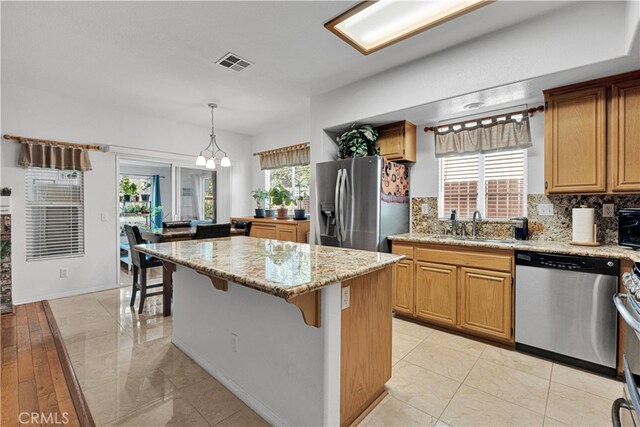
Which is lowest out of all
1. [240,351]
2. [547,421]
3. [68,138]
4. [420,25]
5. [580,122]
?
[547,421]

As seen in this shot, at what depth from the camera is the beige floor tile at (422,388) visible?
1.86 meters

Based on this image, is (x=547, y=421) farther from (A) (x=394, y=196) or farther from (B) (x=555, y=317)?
(A) (x=394, y=196)

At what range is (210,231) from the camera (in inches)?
131

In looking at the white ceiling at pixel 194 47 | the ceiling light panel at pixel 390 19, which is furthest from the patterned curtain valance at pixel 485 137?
the ceiling light panel at pixel 390 19

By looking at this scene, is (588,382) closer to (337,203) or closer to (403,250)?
(403,250)

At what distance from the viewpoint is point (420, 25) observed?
237 centimetres

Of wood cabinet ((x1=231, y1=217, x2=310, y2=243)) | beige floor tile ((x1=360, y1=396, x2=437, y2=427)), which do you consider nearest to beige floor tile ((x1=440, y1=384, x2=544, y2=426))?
beige floor tile ((x1=360, y1=396, x2=437, y2=427))

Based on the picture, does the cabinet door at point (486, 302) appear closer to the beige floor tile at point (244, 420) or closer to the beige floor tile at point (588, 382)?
the beige floor tile at point (588, 382)

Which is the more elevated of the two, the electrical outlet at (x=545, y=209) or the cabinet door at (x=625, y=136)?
the cabinet door at (x=625, y=136)

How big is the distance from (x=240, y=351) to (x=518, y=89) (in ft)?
9.91

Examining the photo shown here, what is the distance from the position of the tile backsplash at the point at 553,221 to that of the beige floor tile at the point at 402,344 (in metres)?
1.36

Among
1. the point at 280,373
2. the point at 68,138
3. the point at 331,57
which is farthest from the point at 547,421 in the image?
the point at 68,138

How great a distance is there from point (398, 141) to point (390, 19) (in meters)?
1.38

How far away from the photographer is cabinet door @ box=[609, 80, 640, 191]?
7.13 ft
